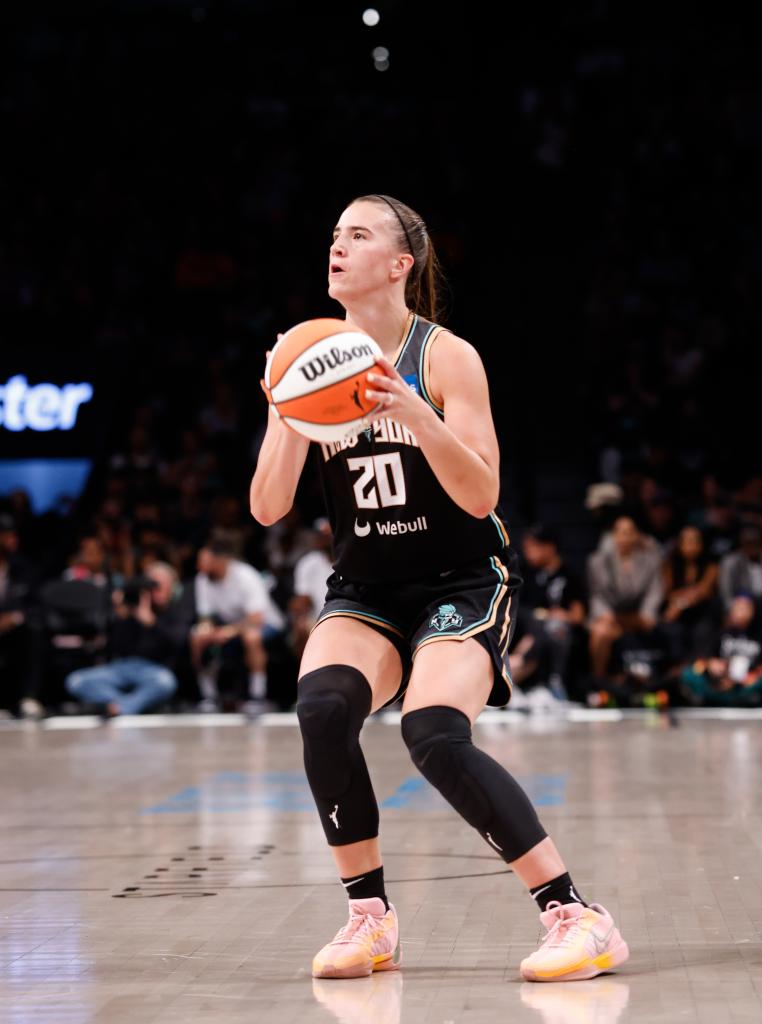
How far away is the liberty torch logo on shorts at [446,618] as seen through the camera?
369cm

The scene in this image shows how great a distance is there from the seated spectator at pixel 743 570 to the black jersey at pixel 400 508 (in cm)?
818

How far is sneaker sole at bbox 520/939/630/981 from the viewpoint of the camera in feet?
11.4

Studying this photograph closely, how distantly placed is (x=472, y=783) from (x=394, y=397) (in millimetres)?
893

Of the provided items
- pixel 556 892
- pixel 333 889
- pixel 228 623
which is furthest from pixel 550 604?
pixel 556 892

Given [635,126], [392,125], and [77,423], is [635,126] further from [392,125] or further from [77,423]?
[77,423]

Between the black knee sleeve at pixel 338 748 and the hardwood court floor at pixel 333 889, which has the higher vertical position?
the black knee sleeve at pixel 338 748

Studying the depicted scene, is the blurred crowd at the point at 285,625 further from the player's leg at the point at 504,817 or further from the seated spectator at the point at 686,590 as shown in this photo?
the player's leg at the point at 504,817

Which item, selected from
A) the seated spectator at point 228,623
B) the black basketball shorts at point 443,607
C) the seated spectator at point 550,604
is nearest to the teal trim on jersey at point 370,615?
the black basketball shorts at point 443,607

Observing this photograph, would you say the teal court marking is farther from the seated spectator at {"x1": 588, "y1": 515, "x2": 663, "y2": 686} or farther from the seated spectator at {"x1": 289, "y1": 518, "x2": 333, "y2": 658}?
the seated spectator at {"x1": 588, "y1": 515, "x2": 663, "y2": 686}

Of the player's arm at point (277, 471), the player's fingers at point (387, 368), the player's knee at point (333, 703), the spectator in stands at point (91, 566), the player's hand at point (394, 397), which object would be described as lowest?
the player's knee at point (333, 703)

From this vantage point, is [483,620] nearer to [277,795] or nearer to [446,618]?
[446,618]

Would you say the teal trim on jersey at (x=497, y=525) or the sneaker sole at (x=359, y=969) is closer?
the sneaker sole at (x=359, y=969)

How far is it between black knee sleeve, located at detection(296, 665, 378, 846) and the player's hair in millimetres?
1084

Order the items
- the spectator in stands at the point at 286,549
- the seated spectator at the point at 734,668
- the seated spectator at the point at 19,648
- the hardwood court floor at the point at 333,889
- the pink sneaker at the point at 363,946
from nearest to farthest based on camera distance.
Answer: the hardwood court floor at the point at 333,889
the pink sneaker at the point at 363,946
the seated spectator at the point at 734,668
the seated spectator at the point at 19,648
the spectator in stands at the point at 286,549
